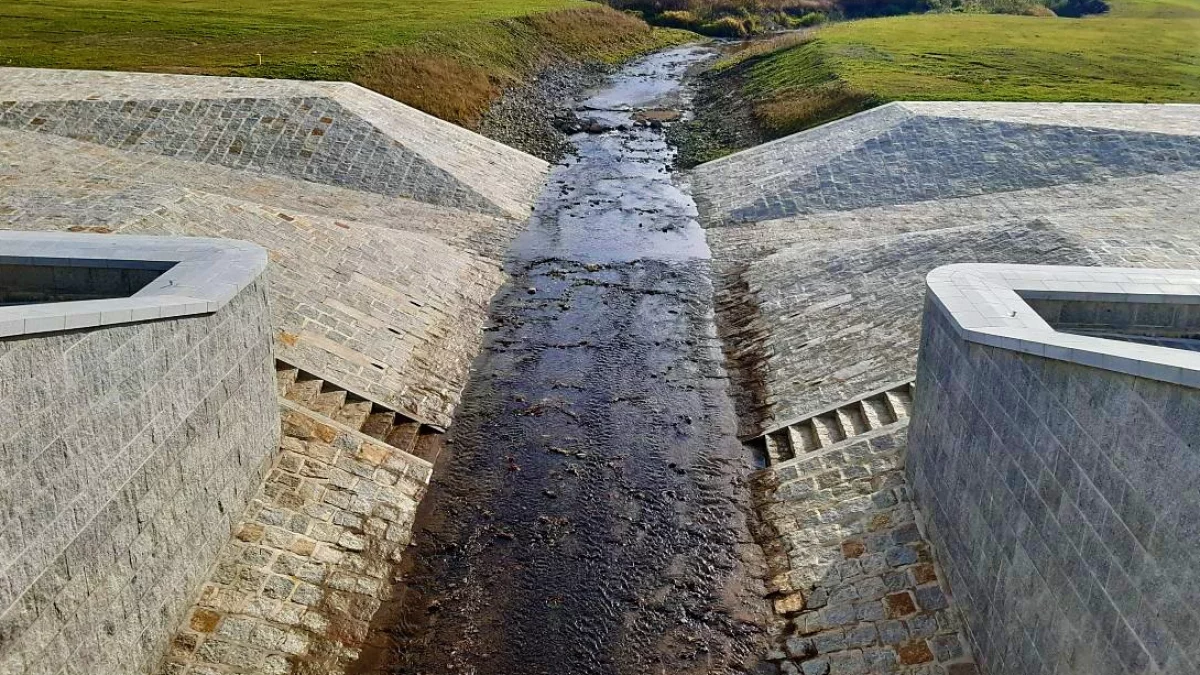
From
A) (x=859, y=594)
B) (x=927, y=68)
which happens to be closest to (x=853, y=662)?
(x=859, y=594)

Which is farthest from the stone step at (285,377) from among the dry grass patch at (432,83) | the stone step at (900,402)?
the dry grass patch at (432,83)

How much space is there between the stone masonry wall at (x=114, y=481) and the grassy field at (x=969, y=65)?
33.6 metres

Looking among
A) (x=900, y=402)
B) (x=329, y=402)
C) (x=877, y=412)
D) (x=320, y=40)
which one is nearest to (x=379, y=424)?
(x=329, y=402)

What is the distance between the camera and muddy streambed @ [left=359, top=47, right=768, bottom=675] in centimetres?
1459

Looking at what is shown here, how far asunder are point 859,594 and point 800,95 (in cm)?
3609

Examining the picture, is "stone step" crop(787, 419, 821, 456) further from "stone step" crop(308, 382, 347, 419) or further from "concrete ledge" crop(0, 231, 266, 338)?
"concrete ledge" crop(0, 231, 266, 338)

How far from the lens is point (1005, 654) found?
471 inches

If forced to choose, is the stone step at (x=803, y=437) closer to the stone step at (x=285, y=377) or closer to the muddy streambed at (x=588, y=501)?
the muddy streambed at (x=588, y=501)

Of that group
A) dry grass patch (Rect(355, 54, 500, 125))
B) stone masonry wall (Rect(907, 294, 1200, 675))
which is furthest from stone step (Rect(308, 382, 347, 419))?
dry grass patch (Rect(355, 54, 500, 125))

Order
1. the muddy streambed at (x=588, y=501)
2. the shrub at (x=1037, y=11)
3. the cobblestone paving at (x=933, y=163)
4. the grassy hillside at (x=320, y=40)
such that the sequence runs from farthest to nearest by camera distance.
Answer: the shrub at (x=1037, y=11)
the grassy hillside at (x=320, y=40)
the cobblestone paving at (x=933, y=163)
the muddy streambed at (x=588, y=501)

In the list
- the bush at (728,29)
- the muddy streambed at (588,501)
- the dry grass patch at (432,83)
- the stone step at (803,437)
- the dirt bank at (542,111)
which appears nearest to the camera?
the muddy streambed at (588,501)

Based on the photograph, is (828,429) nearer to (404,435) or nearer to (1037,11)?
(404,435)

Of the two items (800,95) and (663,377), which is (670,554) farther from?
(800,95)

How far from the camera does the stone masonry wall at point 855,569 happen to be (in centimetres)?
1366
